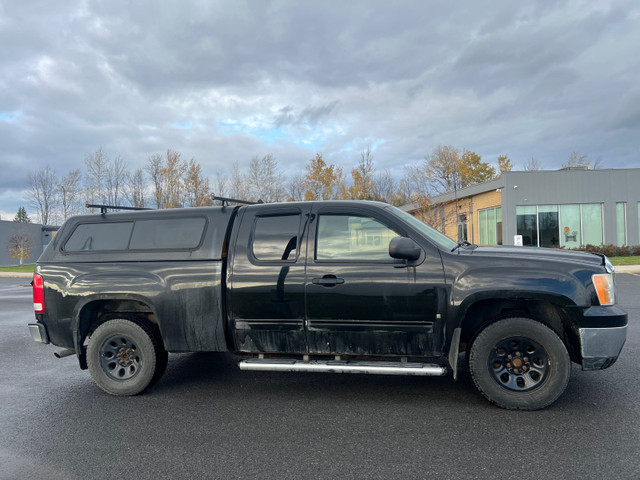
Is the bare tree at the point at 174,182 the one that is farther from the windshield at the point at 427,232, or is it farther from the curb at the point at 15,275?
the windshield at the point at 427,232

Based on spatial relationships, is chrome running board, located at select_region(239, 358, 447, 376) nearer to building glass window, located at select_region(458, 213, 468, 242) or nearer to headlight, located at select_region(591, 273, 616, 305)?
headlight, located at select_region(591, 273, 616, 305)

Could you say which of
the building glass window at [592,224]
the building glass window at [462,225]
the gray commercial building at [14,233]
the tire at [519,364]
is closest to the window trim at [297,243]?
the tire at [519,364]

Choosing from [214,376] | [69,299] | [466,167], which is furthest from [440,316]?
[466,167]

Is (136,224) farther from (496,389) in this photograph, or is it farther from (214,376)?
(496,389)

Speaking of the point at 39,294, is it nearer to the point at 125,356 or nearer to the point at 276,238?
the point at 125,356

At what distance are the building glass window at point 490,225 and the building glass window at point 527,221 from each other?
1.36m

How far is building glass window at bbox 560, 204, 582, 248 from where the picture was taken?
27219 millimetres

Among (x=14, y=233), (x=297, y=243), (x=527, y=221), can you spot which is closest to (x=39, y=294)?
(x=297, y=243)

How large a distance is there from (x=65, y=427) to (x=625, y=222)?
101 ft

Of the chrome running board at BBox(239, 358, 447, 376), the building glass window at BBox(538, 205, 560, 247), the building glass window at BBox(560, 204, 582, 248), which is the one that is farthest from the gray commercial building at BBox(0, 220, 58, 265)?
the chrome running board at BBox(239, 358, 447, 376)

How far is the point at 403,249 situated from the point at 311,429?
1711mm

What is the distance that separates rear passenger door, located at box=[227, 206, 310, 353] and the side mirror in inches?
34.9

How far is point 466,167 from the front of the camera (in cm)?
5434

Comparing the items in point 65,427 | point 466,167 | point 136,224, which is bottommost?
point 65,427
